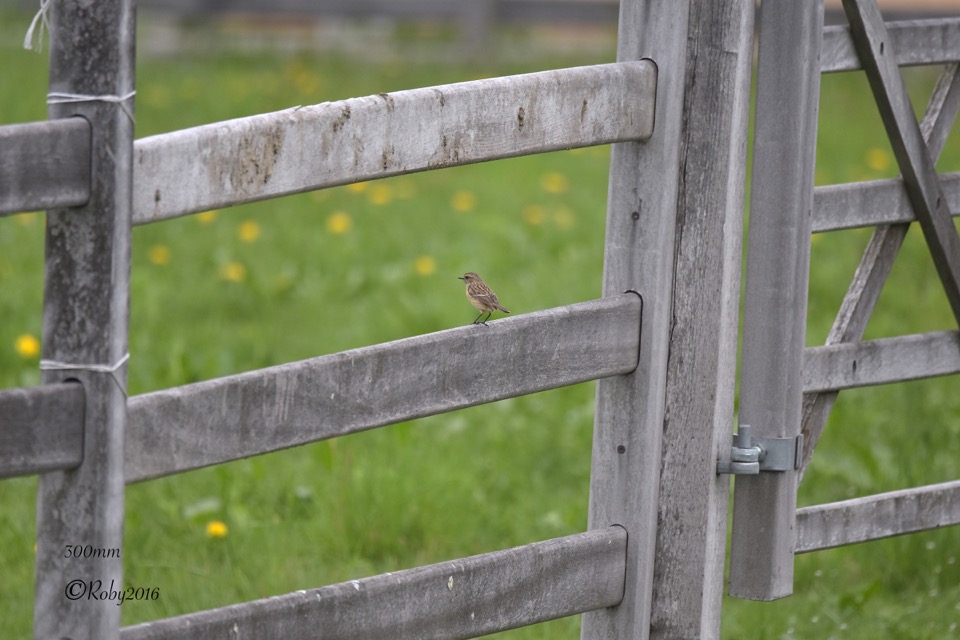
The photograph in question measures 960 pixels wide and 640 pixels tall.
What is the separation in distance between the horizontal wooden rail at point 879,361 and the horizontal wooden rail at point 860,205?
279 mm

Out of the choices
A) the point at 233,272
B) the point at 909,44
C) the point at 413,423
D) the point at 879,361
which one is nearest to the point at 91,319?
the point at 879,361

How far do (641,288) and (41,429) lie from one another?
46.3 inches

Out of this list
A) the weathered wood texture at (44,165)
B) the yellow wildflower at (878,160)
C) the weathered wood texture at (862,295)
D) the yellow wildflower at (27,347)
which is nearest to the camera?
the weathered wood texture at (44,165)

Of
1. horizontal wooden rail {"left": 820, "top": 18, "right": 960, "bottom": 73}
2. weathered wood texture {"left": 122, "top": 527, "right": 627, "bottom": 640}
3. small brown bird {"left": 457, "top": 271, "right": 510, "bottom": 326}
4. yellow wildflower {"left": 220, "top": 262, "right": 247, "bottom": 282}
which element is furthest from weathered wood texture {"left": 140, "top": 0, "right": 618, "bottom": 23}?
weathered wood texture {"left": 122, "top": 527, "right": 627, "bottom": 640}

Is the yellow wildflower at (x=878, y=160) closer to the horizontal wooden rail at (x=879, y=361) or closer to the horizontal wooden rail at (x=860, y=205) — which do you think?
the horizontal wooden rail at (x=879, y=361)

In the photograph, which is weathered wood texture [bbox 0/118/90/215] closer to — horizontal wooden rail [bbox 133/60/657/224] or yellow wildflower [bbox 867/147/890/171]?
horizontal wooden rail [bbox 133/60/657/224]

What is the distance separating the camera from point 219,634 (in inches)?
70.3

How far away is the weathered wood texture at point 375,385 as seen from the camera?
5.68 ft

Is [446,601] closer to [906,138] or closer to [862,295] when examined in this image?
[862,295]

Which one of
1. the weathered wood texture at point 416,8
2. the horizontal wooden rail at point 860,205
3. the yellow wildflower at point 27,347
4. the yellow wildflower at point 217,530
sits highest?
the weathered wood texture at point 416,8

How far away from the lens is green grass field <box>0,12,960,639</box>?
3.40 meters

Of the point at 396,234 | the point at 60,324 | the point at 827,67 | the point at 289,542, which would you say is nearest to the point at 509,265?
the point at 396,234

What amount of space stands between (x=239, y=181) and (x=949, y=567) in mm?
2755

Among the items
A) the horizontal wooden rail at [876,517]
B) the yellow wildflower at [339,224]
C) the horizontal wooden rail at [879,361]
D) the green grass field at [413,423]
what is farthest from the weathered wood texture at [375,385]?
the yellow wildflower at [339,224]
